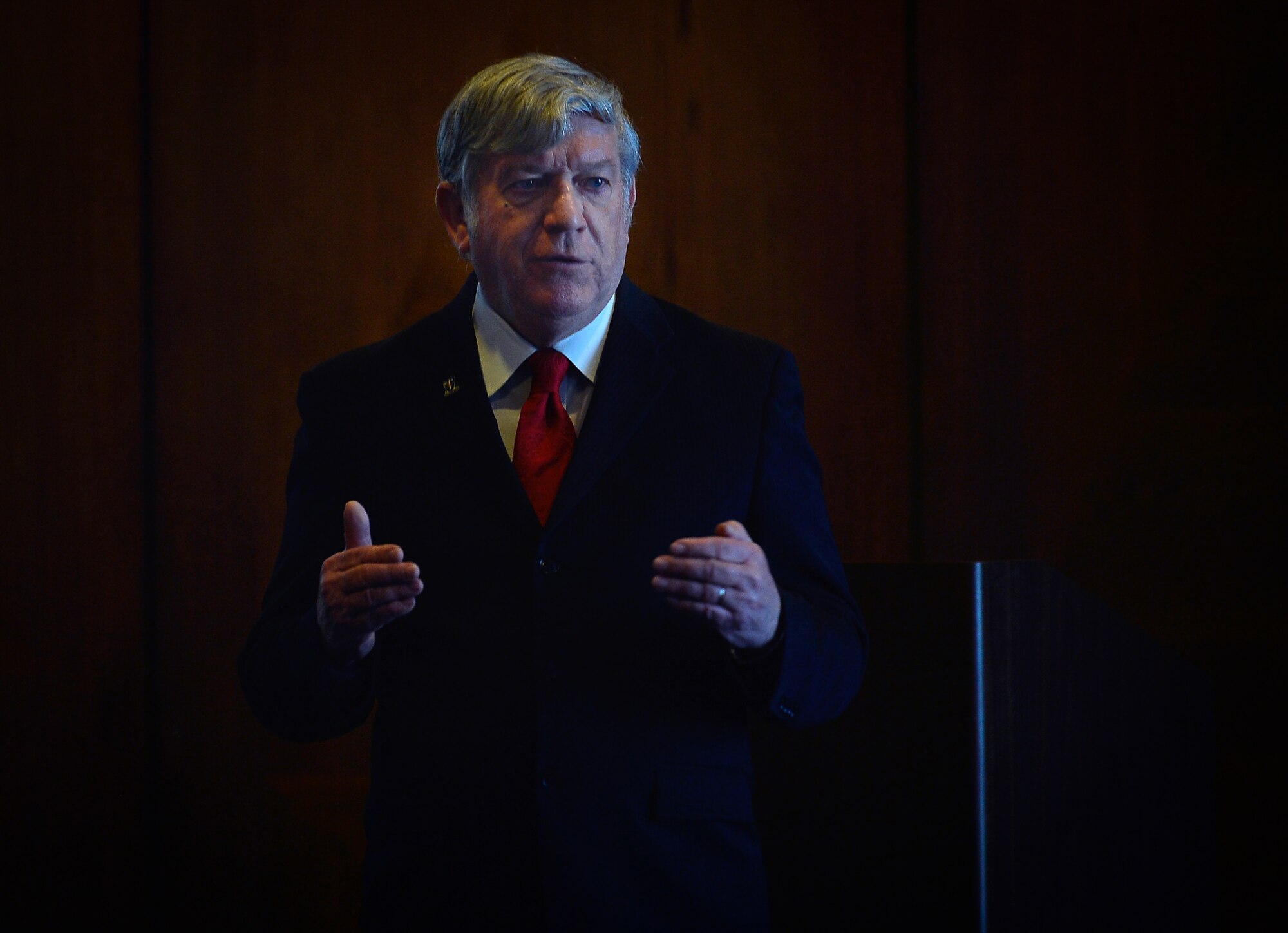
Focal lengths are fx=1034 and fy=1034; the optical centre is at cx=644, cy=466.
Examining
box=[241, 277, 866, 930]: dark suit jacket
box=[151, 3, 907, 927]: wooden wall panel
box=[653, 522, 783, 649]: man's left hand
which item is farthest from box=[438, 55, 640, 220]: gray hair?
box=[151, 3, 907, 927]: wooden wall panel

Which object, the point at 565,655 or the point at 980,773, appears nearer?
the point at 565,655

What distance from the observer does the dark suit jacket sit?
3.85 feet

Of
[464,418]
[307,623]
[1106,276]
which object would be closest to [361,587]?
[307,623]

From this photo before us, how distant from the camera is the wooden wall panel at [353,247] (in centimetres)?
235

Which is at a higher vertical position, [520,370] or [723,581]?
[520,370]

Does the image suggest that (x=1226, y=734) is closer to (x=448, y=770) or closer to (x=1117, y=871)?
(x=1117, y=871)

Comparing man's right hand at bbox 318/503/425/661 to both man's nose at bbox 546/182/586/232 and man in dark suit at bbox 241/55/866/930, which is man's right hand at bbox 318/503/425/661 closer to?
man in dark suit at bbox 241/55/866/930

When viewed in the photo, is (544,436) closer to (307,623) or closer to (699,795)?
(307,623)

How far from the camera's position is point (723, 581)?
1044 millimetres

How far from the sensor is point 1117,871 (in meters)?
1.61

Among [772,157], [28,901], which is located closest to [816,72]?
[772,157]

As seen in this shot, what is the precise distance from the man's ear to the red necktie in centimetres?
23

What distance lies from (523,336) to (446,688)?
0.46m

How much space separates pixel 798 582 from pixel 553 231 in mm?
536
